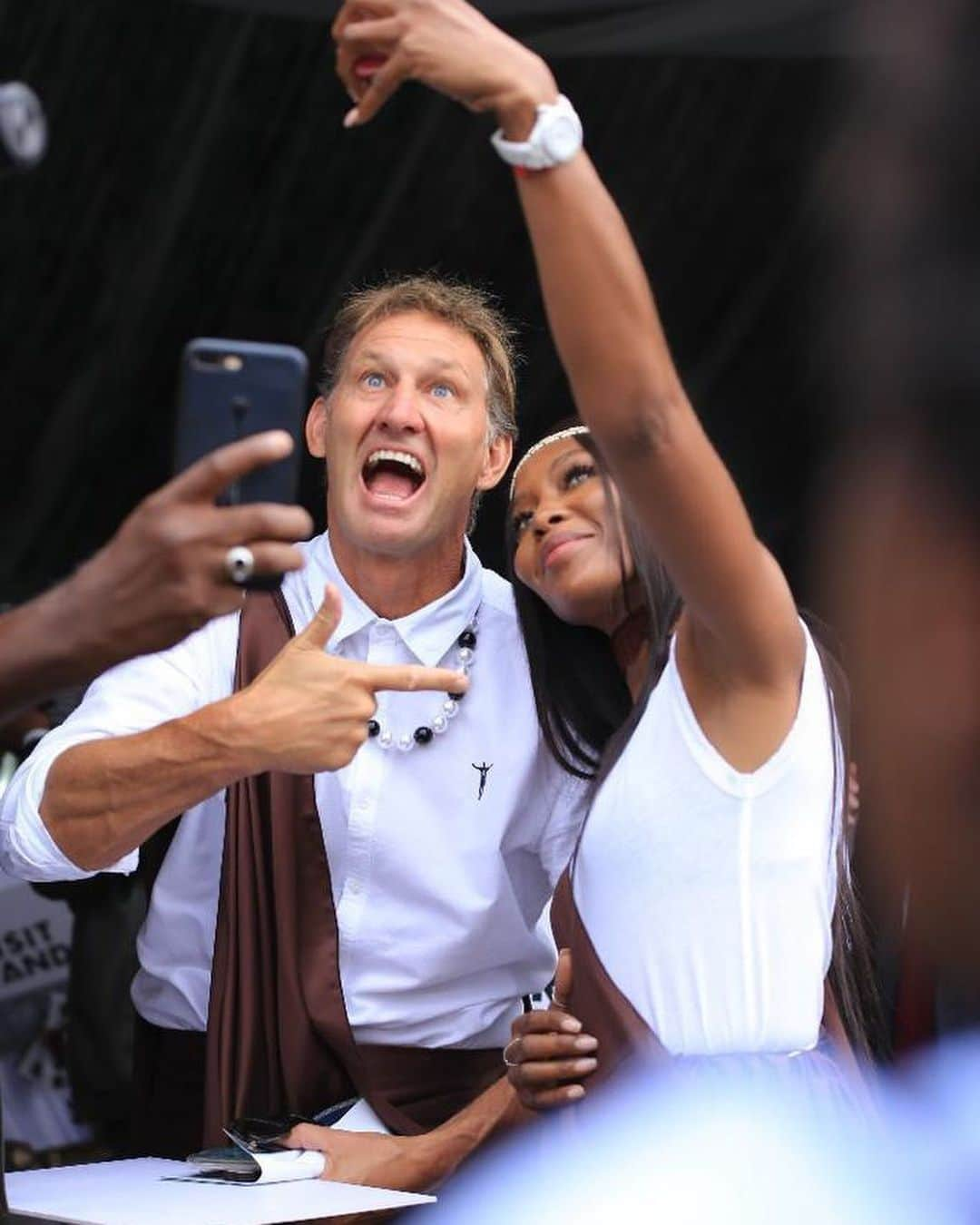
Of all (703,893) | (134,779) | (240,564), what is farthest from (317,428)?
(240,564)

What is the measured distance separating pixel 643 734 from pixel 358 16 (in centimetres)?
66

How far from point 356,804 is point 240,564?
1096mm

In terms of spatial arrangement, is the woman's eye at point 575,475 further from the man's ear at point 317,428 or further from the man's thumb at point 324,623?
the man's thumb at point 324,623

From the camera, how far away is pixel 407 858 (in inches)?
97.9

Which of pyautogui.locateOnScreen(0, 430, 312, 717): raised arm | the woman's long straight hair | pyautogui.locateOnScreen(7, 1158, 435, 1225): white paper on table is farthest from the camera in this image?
the woman's long straight hair

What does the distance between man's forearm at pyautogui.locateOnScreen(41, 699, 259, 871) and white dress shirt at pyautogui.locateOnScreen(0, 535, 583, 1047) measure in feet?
0.47

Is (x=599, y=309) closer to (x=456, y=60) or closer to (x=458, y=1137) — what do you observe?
(x=456, y=60)

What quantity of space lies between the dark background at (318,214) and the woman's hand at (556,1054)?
1687mm

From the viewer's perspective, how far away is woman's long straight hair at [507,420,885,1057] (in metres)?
1.88

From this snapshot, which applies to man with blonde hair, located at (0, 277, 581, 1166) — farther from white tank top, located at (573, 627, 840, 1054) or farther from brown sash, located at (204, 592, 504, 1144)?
white tank top, located at (573, 627, 840, 1054)

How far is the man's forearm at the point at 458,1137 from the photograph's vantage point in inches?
90.1

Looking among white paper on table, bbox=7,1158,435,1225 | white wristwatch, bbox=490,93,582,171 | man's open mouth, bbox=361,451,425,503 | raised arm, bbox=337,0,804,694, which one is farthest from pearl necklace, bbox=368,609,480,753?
white wristwatch, bbox=490,93,582,171

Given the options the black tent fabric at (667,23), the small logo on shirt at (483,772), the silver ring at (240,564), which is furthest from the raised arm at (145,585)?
the black tent fabric at (667,23)

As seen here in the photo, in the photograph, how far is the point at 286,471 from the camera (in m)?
1.58
